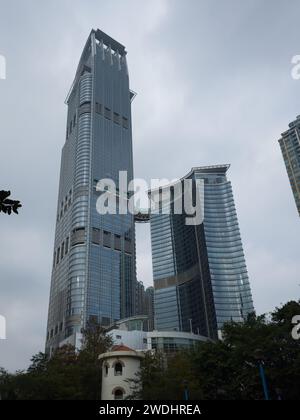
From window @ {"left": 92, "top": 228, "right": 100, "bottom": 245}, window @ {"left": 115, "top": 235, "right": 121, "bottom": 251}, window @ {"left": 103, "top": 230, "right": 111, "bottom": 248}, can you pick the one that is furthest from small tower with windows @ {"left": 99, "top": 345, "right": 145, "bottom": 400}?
window @ {"left": 115, "top": 235, "right": 121, "bottom": 251}

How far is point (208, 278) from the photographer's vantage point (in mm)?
181375

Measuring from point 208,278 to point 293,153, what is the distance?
66.2 meters

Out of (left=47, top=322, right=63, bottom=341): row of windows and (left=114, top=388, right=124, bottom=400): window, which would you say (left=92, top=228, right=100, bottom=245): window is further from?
(left=114, top=388, right=124, bottom=400): window

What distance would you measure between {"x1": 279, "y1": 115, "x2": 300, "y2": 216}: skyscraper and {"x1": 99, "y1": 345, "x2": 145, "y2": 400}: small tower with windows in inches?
4366

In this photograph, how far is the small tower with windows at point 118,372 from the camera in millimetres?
42250

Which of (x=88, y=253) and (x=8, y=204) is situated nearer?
(x=8, y=204)

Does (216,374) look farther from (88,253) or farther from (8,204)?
(88,253)

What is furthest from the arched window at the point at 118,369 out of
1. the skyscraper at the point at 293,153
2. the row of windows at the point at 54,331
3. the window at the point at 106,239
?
the window at the point at 106,239

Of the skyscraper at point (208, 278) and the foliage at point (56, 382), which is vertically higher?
the skyscraper at point (208, 278)

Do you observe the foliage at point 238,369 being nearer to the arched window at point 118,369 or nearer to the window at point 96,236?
the arched window at point 118,369

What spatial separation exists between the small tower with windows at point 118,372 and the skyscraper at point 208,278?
131646 millimetres

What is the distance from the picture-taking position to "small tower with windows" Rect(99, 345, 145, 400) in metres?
42.2

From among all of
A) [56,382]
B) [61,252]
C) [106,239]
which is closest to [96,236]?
[106,239]
